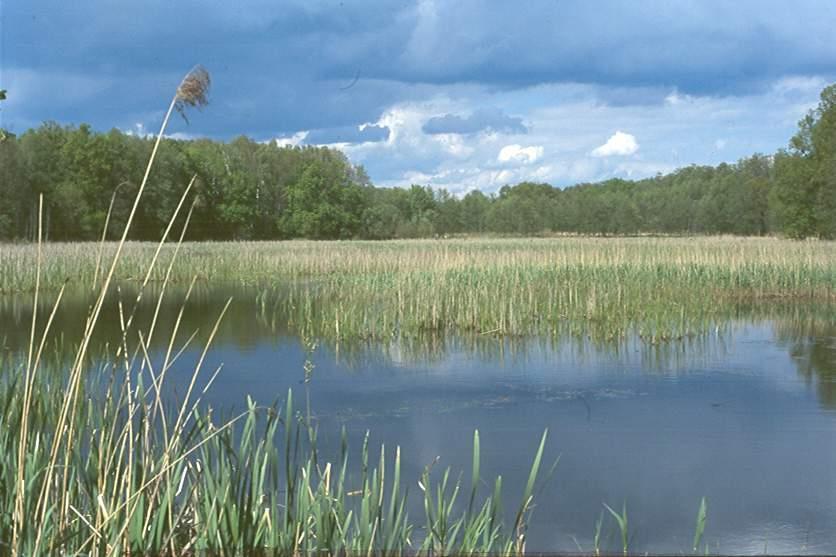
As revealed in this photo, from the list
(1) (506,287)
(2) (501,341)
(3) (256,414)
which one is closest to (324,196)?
(1) (506,287)

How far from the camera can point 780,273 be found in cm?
1288

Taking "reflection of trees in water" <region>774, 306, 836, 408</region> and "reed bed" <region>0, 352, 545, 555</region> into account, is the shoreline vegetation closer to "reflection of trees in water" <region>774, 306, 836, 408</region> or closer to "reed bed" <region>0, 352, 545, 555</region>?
"reed bed" <region>0, 352, 545, 555</region>

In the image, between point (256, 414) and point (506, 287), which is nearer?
point (256, 414)

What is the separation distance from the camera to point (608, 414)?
19.5ft

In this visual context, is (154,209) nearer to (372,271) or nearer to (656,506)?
(372,271)

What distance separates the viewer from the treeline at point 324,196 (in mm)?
25906

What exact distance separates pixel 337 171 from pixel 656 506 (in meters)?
47.6

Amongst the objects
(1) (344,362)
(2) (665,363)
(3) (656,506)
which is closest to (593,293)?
(2) (665,363)

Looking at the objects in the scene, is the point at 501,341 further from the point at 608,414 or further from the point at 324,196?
the point at 324,196

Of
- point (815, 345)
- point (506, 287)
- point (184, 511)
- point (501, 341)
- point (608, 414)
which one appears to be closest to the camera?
point (184, 511)

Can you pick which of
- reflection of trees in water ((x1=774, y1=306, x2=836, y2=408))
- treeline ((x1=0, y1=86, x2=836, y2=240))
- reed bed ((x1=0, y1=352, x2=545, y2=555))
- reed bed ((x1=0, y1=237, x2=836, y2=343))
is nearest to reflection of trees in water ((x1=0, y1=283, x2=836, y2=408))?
reflection of trees in water ((x1=774, y1=306, x2=836, y2=408))

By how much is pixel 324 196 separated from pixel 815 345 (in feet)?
133

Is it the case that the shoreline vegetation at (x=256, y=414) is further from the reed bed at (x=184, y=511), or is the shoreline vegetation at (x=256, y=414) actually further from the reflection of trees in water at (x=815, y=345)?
the reflection of trees in water at (x=815, y=345)

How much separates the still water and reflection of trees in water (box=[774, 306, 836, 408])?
3 cm
